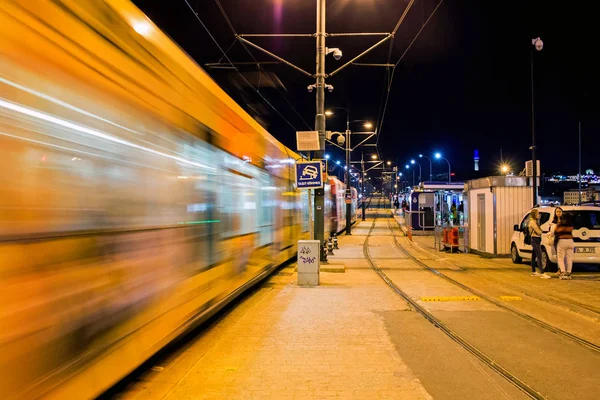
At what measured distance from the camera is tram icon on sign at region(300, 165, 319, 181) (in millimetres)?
12008

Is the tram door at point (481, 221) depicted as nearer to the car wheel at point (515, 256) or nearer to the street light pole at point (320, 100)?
the car wheel at point (515, 256)

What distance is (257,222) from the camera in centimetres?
942

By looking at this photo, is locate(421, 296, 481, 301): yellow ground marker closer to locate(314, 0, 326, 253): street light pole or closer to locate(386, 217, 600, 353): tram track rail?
locate(386, 217, 600, 353): tram track rail

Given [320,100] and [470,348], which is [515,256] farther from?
[470,348]

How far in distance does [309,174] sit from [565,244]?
6.21 m

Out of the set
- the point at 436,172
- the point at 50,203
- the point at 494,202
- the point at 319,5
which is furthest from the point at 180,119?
the point at 436,172

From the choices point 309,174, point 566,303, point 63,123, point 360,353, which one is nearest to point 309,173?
point 309,174

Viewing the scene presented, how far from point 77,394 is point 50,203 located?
1304 millimetres

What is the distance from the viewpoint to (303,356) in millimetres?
5941

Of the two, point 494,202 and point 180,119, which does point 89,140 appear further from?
point 494,202

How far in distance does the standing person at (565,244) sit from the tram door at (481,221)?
5.68 m

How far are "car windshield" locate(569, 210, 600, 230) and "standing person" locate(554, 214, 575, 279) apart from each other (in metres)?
1.23

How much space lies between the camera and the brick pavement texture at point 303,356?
484cm

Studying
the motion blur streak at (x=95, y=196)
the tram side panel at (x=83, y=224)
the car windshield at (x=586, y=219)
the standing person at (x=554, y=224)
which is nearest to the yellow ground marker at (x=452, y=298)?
the standing person at (x=554, y=224)
